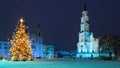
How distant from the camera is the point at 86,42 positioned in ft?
531

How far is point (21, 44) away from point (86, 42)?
115 meters

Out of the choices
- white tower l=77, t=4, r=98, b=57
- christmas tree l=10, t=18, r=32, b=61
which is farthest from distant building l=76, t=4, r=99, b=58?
christmas tree l=10, t=18, r=32, b=61

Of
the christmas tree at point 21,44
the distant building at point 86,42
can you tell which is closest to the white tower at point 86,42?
the distant building at point 86,42

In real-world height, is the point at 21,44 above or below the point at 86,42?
below

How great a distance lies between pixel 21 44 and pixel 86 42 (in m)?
115

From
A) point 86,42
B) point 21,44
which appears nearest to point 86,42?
point 86,42

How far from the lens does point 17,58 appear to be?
50.2m

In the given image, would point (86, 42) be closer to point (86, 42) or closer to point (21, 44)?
point (86, 42)

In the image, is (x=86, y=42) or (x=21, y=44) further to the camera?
(x=86, y=42)

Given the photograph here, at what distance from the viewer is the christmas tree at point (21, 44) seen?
4828cm

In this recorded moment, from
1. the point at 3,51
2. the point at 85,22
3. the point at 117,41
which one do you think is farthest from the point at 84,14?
the point at 117,41

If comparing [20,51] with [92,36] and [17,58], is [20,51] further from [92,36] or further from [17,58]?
[92,36]

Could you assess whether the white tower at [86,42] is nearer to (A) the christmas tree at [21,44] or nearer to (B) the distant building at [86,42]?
(B) the distant building at [86,42]

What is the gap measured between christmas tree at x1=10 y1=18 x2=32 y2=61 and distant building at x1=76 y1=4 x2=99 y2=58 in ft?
318
